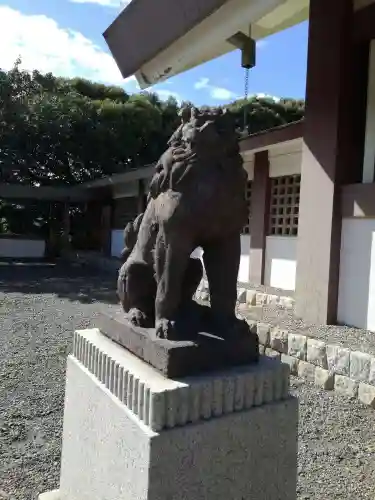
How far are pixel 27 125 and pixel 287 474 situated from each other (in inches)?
599

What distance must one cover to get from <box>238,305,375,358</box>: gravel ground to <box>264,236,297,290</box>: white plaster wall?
1351 millimetres

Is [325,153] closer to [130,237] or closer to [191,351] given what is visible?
[130,237]

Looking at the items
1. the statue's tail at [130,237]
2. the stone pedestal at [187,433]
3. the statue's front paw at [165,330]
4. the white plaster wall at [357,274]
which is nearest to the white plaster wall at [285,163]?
the white plaster wall at [357,274]

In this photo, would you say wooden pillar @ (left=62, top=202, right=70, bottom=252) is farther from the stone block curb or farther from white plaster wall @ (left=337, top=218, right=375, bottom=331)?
the stone block curb

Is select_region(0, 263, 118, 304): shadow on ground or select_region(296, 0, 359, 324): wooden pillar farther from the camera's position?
select_region(0, 263, 118, 304): shadow on ground

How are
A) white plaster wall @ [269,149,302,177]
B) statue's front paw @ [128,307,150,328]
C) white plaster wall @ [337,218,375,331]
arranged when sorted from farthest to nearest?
1. white plaster wall @ [269,149,302,177]
2. white plaster wall @ [337,218,375,331]
3. statue's front paw @ [128,307,150,328]

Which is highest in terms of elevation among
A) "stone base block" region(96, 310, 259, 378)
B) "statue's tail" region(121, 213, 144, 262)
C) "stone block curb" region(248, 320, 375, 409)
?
"statue's tail" region(121, 213, 144, 262)

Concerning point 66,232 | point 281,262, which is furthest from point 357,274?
point 66,232

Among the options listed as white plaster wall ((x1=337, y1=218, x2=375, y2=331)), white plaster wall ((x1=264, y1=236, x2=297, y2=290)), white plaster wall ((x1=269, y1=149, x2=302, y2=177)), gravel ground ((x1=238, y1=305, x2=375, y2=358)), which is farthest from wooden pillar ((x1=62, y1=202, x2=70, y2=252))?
white plaster wall ((x1=337, y1=218, x2=375, y2=331))

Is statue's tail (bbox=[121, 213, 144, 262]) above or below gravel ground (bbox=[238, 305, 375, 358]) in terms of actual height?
above

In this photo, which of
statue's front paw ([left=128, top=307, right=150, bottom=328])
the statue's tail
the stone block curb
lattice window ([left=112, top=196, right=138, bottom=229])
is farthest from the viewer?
lattice window ([left=112, top=196, right=138, bottom=229])

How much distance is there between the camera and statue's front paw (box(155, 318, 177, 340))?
1.71m

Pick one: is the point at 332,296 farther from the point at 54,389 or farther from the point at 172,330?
the point at 172,330

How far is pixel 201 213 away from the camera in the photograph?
5.50ft
